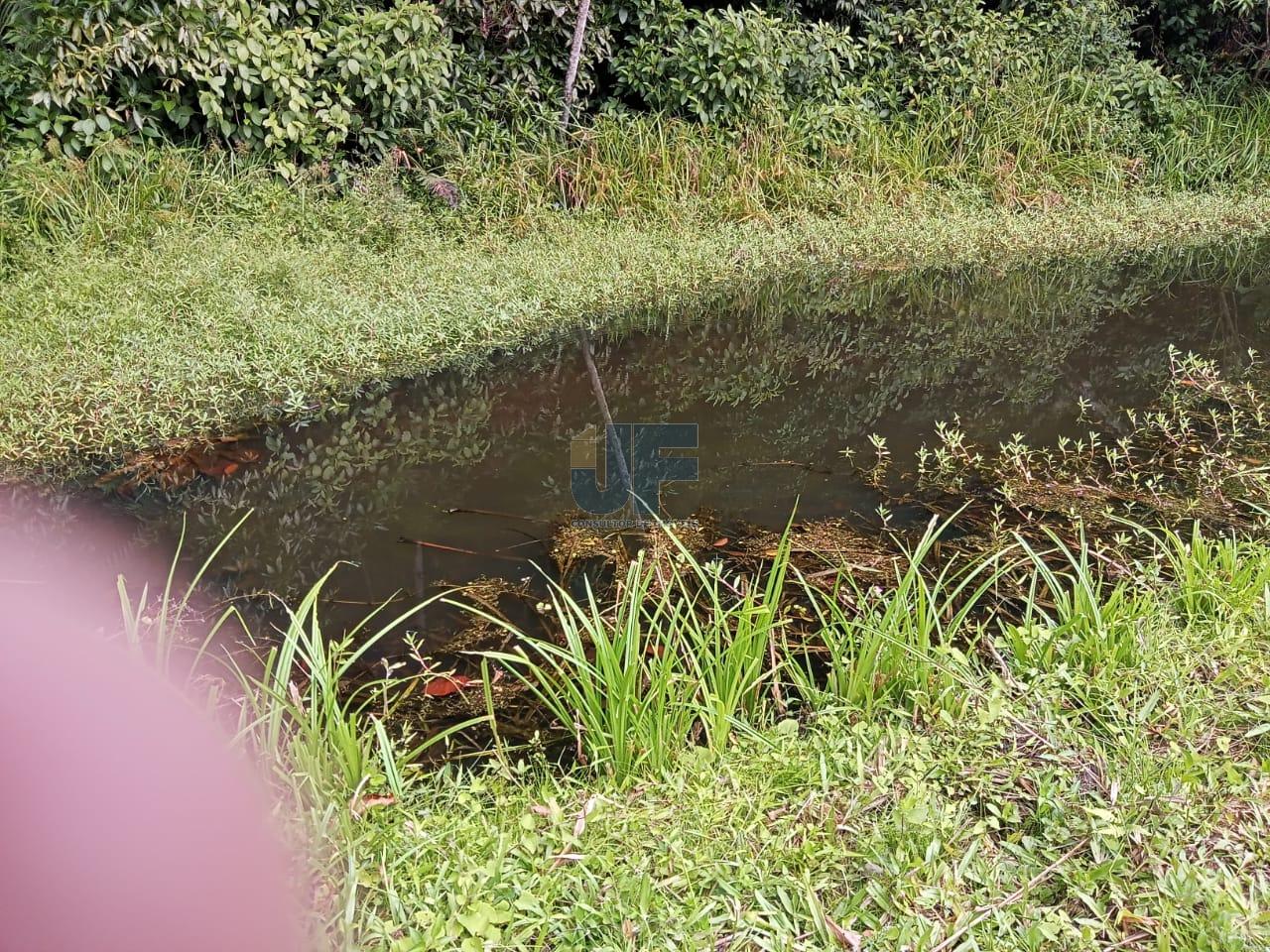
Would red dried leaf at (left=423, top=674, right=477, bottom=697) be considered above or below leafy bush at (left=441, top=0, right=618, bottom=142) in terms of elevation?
below

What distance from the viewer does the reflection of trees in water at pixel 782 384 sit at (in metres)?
3.13

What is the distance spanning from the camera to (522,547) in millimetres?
2846

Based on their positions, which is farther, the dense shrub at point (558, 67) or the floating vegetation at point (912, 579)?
the dense shrub at point (558, 67)

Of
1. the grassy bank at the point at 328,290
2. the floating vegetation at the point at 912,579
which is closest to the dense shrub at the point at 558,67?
the grassy bank at the point at 328,290

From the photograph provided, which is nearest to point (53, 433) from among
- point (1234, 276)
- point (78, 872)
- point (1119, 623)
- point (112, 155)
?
point (78, 872)

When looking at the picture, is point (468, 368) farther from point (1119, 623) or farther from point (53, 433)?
point (1119, 623)

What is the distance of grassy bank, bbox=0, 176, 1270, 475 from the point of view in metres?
3.52

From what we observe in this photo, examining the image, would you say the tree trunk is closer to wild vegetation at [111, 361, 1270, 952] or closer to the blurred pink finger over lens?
wild vegetation at [111, 361, 1270, 952]

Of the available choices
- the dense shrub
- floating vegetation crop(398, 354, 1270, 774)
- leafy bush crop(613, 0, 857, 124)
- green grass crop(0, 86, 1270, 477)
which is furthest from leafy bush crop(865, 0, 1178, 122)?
floating vegetation crop(398, 354, 1270, 774)

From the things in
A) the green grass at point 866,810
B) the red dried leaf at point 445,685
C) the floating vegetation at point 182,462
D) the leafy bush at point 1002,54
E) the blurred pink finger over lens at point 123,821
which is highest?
the leafy bush at point 1002,54

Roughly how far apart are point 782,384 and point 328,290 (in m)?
2.33

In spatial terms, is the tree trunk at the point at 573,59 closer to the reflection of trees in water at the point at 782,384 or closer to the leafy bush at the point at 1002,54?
the reflection of trees in water at the point at 782,384

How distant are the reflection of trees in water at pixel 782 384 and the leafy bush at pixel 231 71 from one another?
2.71 metres

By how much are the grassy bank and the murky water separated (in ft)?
0.94
